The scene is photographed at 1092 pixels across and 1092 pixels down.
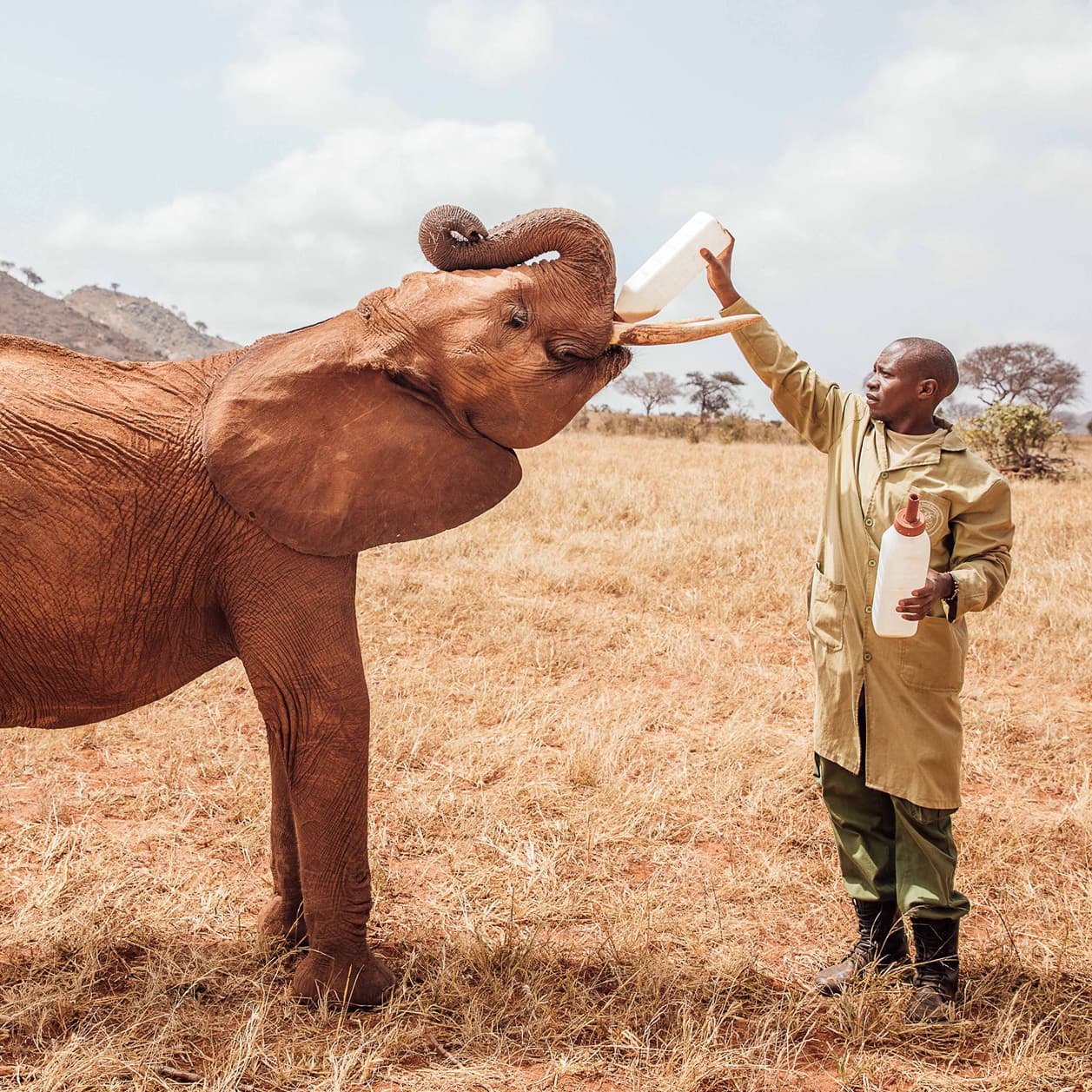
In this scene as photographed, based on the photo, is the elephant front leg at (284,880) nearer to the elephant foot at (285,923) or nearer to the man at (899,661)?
the elephant foot at (285,923)

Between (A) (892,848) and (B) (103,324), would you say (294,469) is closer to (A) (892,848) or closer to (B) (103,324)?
Answer: (A) (892,848)

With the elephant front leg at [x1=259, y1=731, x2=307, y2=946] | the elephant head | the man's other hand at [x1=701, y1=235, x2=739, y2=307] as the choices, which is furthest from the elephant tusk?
the elephant front leg at [x1=259, y1=731, x2=307, y2=946]

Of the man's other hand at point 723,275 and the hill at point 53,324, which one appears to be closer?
the man's other hand at point 723,275

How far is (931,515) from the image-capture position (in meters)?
2.97

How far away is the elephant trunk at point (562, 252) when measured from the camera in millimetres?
2740

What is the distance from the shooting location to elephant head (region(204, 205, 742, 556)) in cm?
270

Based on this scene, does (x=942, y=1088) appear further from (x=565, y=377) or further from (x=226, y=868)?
(x=226, y=868)

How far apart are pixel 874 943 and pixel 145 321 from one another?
333 feet

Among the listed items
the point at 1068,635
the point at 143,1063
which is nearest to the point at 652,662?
the point at 1068,635

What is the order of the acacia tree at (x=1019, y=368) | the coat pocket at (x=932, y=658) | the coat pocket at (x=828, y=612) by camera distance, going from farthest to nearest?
the acacia tree at (x=1019, y=368) → the coat pocket at (x=828, y=612) → the coat pocket at (x=932, y=658)

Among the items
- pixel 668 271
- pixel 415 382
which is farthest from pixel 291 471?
pixel 668 271

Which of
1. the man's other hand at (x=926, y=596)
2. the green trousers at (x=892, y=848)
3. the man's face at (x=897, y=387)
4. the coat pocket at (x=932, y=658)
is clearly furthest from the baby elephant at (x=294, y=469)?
the green trousers at (x=892, y=848)

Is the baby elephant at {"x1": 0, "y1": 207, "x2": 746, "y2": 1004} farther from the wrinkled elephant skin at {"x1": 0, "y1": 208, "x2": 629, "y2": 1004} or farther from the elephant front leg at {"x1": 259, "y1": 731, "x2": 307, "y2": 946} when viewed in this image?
the elephant front leg at {"x1": 259, "y1": 731, "x2": 307, "y2": 946}

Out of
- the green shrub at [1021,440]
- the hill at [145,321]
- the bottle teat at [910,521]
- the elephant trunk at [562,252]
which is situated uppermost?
the hill at [145,321]
